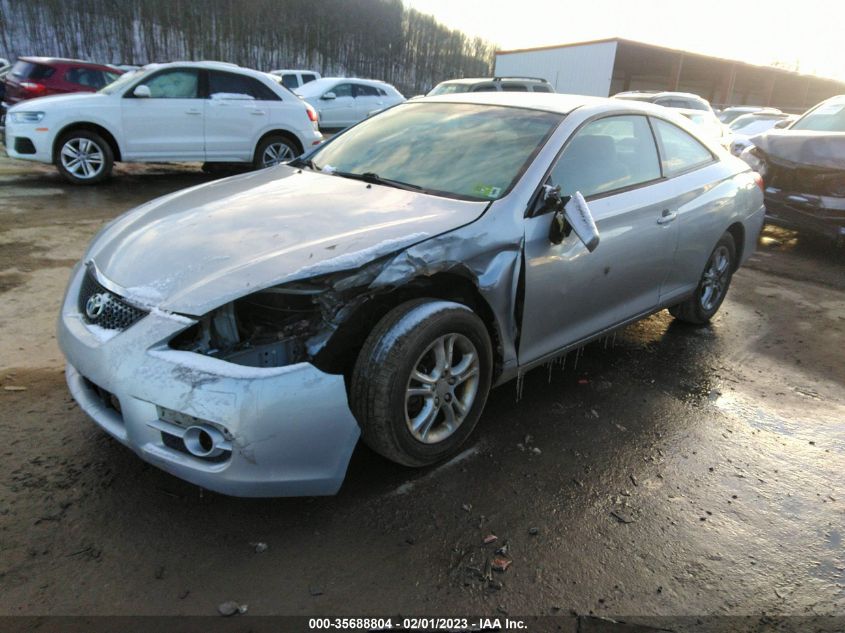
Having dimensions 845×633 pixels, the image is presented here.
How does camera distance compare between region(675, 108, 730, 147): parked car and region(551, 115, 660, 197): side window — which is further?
region(675, 108, 730, 147): parked car

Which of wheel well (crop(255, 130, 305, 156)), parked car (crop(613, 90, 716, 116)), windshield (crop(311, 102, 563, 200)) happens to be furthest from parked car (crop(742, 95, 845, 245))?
parked car (crop(613, 90, 716, 116))

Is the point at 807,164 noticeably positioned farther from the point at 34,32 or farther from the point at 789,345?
the point at 34,32

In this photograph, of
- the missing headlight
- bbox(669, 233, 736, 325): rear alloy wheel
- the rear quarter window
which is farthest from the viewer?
the rear quarter window

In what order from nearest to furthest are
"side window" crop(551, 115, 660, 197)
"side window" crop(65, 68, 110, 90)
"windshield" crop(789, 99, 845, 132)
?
"side window" crop(551, 115, 660, 197), "windshield" crop(789, 99, 845, 132), "side window" crop(65, 68, 110, 90)

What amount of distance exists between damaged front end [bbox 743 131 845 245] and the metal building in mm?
21305

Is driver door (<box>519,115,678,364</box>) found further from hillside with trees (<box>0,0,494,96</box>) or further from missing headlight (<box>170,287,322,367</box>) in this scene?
hillside with trees (<box>0,0,494,96</box>)

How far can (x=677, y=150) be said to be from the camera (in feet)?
13.3

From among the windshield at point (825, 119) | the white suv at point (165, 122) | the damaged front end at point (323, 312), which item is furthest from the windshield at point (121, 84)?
the windshield at point (825, 119)

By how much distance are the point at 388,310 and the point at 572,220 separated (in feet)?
3.25

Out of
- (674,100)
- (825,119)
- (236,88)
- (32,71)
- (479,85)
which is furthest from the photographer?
(674,100)

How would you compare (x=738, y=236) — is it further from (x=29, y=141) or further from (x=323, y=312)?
(x=29, y=141)

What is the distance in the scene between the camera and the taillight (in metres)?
10.2

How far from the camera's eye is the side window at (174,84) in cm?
834

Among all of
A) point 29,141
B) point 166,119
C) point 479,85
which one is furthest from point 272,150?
point 479,85
